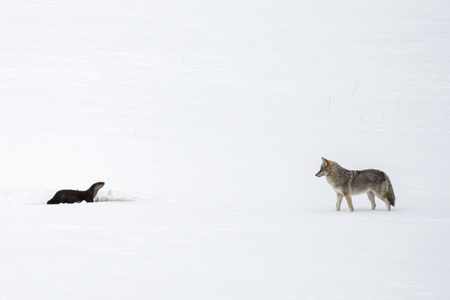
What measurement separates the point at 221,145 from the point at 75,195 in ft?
13.3

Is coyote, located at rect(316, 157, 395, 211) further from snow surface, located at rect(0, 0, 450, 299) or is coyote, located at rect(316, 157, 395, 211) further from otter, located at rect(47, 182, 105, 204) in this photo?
otter, located at rect(47, 182, 105, 204)

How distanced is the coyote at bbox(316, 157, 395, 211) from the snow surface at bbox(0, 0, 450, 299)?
29cm

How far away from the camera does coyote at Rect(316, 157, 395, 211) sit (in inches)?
320

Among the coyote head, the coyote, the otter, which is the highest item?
the coyote head

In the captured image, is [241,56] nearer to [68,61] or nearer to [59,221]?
[68,61]

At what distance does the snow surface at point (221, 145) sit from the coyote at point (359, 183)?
0.95ft

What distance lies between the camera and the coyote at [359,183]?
812 cm

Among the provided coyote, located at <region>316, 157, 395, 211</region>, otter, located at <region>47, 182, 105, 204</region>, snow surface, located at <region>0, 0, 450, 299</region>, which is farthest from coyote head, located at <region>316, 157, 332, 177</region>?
otter, located at <region>47, 182, 105, 204</region>

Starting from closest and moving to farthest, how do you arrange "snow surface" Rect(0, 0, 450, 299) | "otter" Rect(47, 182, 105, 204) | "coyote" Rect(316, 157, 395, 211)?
"snow surface" Rect(0, 0, 450, 299), "coyote" Rect(316, 157, 395, 211), "otter" Rect(47, 182, 105, 204)

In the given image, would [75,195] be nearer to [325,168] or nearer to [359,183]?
[325,168]

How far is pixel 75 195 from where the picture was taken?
8500 mm

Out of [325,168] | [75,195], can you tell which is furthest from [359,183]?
[75,195]

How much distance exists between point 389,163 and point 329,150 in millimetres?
1254

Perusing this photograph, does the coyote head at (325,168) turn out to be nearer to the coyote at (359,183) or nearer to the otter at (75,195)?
the coyote at (359,183)
